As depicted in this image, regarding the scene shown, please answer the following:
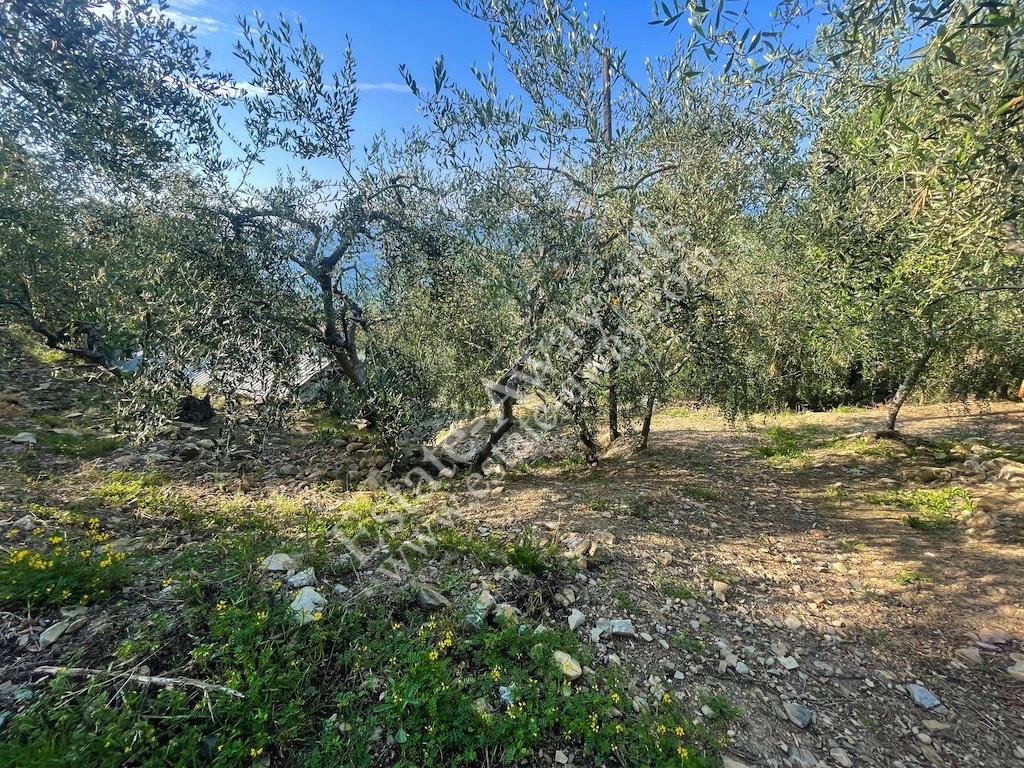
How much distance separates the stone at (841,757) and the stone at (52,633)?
18.5 feet

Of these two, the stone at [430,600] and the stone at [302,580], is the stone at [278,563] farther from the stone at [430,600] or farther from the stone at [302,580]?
the stone at [430,600]

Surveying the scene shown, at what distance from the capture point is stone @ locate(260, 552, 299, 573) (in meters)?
4.36

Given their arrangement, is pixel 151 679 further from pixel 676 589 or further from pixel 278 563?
pixel 676 589

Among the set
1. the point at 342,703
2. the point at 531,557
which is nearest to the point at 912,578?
the point at 531,557

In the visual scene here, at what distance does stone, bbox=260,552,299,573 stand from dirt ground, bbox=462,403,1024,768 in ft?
8.56

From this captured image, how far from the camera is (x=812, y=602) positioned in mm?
5012

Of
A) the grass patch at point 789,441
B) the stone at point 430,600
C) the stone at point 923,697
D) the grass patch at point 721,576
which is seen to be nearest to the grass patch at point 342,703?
the stone at point 430,600

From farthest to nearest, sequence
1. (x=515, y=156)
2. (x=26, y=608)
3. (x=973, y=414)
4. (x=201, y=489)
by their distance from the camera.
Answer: (x=973, y=414)
(x=201, y=489)
(x=515, y=156)
(x=26, y=608)

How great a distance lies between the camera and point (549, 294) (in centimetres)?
600

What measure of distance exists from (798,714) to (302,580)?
13.9 ft

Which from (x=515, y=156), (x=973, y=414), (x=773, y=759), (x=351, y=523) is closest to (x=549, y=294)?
(x=515, y=156)

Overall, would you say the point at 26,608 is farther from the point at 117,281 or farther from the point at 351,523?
the point at 117,281

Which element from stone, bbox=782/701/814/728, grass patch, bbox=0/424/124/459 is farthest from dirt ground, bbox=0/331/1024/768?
grass patch, bbox=0/424/124/459

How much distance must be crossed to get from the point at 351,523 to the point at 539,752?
11.9ft
